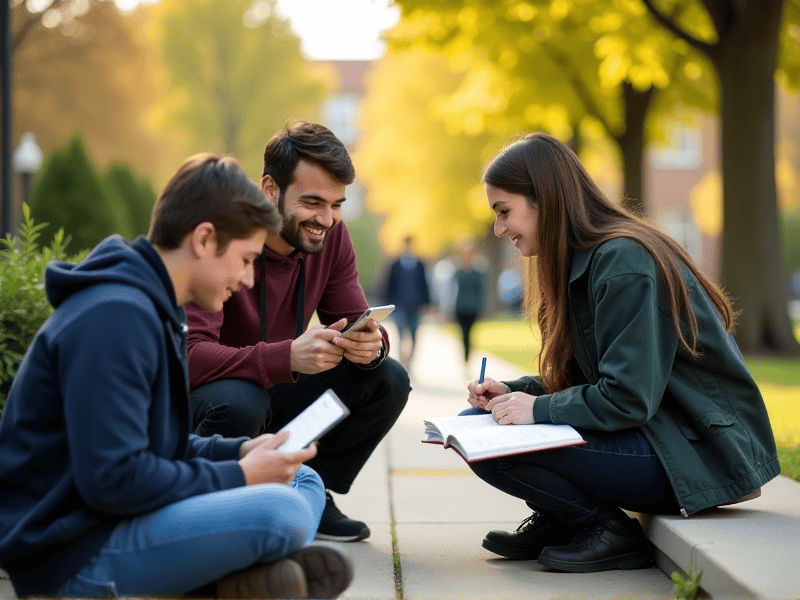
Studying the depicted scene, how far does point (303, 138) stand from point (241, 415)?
3.99 ft

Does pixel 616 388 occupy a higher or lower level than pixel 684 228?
lower

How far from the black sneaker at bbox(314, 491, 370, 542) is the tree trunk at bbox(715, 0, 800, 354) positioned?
34.2ft

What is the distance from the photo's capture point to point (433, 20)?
1556 centimetres

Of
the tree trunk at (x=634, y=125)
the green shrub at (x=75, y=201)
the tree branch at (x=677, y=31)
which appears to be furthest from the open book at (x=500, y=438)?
the tree trunk at (x=634, y=125)

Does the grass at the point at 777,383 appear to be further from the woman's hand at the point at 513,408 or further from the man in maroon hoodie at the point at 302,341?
the man in maroon hoodie at the point at 302,341

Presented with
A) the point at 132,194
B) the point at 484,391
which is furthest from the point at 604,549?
the point at 132,194

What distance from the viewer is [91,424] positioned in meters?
2.34

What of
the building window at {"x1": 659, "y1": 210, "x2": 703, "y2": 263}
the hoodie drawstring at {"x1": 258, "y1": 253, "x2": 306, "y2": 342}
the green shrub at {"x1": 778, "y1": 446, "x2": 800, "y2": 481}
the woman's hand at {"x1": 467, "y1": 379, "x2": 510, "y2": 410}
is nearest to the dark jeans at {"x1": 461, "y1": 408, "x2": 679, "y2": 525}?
the woman's hand at {"x1": 467, "y1": 379, "x2": 510, "y2": 410}

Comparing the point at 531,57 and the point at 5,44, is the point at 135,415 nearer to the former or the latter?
the point at 5,44

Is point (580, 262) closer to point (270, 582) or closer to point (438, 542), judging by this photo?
point (438, 542)

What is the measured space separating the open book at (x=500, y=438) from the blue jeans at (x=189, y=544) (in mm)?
820

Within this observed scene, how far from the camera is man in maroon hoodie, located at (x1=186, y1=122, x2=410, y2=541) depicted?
12.1 feet

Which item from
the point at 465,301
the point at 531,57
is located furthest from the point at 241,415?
the point at 531,57

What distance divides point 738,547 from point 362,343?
155cm
